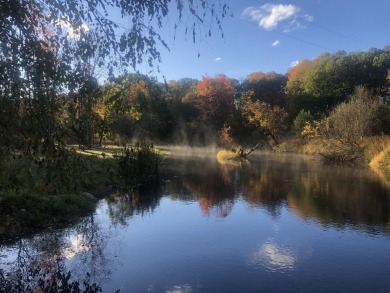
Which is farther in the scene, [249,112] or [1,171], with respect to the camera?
[249,112]

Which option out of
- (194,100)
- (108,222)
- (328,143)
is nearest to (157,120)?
(194,100)

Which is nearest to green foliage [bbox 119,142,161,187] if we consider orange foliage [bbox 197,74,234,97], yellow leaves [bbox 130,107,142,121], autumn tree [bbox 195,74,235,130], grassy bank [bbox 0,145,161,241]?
yellow leaves [bbox 130,107,142,121]

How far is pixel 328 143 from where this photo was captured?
114 ft

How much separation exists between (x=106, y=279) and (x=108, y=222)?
164 inches

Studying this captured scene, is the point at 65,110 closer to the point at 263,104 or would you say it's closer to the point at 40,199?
the point at 40,199

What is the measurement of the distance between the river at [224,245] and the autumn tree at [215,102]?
4247cm

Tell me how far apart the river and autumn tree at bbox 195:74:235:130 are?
42472 mm

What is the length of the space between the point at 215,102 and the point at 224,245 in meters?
50.6

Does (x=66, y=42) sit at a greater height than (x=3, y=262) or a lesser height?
greater

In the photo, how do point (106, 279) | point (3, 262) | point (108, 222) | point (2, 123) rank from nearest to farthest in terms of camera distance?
point (2, 123) < point (106, 279) < point (3, 262) < point (108, 222)

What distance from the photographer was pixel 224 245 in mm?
9195

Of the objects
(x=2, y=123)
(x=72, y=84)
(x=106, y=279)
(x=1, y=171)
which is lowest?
(x=106, y=279)

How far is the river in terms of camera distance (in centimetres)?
716

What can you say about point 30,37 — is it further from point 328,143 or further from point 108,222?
point 328,143
